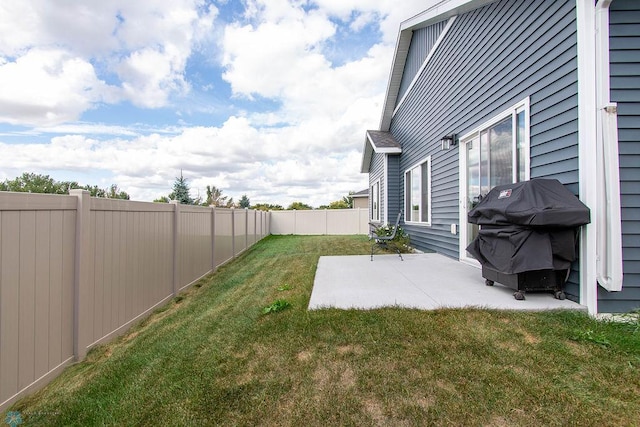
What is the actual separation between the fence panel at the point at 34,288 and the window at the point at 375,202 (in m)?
9.82

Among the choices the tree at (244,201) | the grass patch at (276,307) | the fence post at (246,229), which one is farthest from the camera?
the tree at (244,201)

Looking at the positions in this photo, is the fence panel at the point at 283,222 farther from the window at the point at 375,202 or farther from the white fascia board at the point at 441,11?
the white fascia board at the point at 441,11

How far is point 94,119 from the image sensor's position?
12.8m

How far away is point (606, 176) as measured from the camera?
9.02 ft

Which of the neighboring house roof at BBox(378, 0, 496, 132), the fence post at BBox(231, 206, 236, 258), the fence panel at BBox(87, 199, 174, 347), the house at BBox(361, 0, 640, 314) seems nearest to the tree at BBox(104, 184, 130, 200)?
the fence post at BBox(231, 206, 236, 258)

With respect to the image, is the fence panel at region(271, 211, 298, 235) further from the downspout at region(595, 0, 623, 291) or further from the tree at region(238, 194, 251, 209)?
the downspout at region(595, 0, 623, 291)

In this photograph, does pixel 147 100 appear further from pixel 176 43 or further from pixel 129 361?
pixel 129 361

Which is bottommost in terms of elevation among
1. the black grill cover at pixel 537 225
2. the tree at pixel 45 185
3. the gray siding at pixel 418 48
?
the black grill cover at pixel 537 225

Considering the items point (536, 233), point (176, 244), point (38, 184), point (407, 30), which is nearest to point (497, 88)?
point (536, 233)

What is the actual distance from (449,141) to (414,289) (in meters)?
3.38

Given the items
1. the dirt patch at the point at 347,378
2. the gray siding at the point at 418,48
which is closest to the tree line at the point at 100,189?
the gray siding at the point at 418,48

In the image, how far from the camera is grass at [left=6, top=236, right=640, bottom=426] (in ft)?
5.59

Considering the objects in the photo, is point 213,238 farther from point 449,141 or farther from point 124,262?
point 449,141

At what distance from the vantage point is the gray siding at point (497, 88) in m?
3.15
